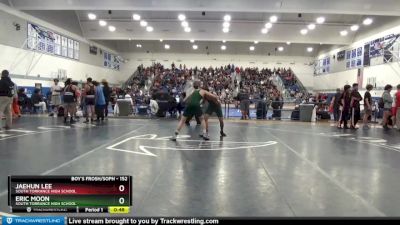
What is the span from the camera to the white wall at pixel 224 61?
40.1m

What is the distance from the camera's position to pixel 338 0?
61.6ft

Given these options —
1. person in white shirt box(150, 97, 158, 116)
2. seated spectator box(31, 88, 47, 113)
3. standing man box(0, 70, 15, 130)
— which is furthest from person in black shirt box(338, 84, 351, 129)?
seated spectator box(31, 88, 47, 113)

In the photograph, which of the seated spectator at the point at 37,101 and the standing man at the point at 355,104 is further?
the seated spectator at the point at 37,101

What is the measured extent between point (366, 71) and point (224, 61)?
1673cm

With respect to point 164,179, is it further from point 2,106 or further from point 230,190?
point 2,106

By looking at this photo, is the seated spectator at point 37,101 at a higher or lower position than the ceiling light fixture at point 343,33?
lower

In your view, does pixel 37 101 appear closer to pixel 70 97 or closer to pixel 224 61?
pixel 70 97

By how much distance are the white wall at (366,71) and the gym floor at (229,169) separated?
1457 cm

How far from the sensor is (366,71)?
87.9 feet

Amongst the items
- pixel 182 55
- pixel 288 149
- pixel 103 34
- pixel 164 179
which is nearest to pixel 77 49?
pixel 103 34

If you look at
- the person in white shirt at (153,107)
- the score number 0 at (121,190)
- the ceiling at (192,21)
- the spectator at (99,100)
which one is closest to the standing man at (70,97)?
the spectator at (99,100)

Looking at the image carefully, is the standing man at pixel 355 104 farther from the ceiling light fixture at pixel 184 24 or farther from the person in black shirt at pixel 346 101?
the ceiling light fixture at pixel 184 24

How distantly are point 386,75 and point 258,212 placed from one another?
22720mm
